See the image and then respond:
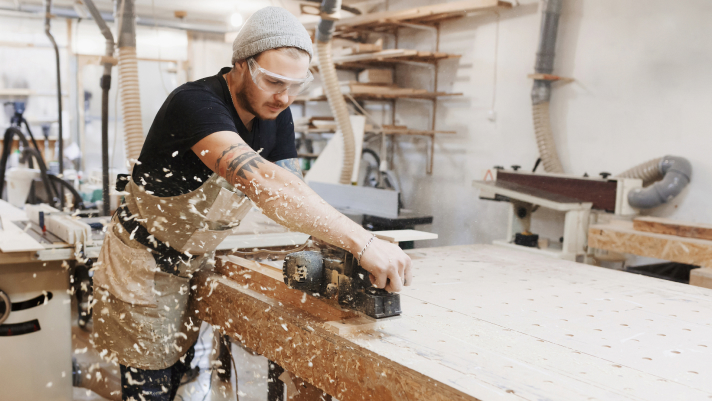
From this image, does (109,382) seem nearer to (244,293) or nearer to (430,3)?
(244,293)

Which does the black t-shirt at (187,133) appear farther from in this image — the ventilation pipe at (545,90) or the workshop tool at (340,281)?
the ventilation pipe at (545,90)

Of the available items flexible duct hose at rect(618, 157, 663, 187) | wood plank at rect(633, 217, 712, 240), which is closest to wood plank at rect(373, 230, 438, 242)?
wood plank at rect(633, 217, 712, 240)

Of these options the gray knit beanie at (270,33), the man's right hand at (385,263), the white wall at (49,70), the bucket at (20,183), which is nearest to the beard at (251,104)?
the gray knit beanie at (270,33)

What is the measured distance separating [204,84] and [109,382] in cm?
215

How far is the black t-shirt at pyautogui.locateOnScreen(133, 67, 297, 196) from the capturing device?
1.27m

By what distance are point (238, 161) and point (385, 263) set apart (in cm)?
41

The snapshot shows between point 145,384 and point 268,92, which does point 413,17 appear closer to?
point 268,92

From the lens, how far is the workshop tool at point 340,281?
1.23 m

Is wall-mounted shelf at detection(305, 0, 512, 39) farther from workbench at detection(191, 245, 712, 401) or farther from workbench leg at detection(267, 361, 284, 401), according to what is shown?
workbench leg at detection(267, 361, 284, 401)

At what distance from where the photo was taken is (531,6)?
4.11m

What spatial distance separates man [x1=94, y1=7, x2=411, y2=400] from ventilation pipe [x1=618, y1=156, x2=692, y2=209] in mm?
2185

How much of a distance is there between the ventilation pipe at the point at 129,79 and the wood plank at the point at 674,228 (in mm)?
2461

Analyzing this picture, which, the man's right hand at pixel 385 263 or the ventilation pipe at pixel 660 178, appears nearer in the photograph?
the man's right hand at pixel 385 263

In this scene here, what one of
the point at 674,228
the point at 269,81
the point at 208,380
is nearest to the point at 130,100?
the point at 269,81
